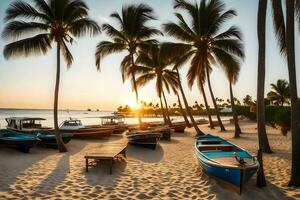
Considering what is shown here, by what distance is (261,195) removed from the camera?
24.1ft

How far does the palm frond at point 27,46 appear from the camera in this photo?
584 inches

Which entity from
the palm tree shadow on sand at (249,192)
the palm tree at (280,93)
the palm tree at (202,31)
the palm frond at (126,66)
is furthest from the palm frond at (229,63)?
the palm tree at (280,93)

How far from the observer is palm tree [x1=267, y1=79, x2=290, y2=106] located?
166 feet

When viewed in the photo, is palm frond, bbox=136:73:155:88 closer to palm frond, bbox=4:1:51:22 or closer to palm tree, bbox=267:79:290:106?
palm frond, bbox=4:1:51:22

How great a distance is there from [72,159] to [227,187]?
765 cm

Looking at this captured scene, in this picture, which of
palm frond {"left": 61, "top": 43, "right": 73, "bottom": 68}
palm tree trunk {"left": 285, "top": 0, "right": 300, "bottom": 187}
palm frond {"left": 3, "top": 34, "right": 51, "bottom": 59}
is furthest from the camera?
palm frond {"left": 61, "top": 43, "right": 73, "bottom": 68}

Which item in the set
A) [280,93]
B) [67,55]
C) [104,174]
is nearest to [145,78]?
[67,55]

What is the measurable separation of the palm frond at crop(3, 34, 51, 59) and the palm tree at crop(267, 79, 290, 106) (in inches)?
1851

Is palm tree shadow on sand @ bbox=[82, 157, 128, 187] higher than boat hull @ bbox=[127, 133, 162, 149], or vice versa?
boat hull @ bbox=[127, 133, 162, 149]

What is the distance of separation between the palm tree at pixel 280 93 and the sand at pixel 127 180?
140ft

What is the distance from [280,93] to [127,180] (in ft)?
164

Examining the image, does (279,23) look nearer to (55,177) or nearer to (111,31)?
(55,177)

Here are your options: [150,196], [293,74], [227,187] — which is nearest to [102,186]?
[150,196]

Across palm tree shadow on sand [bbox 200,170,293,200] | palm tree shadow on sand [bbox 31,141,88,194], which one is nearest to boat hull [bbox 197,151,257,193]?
palm tree shadow on sand [bbox 200,170,293,200]
